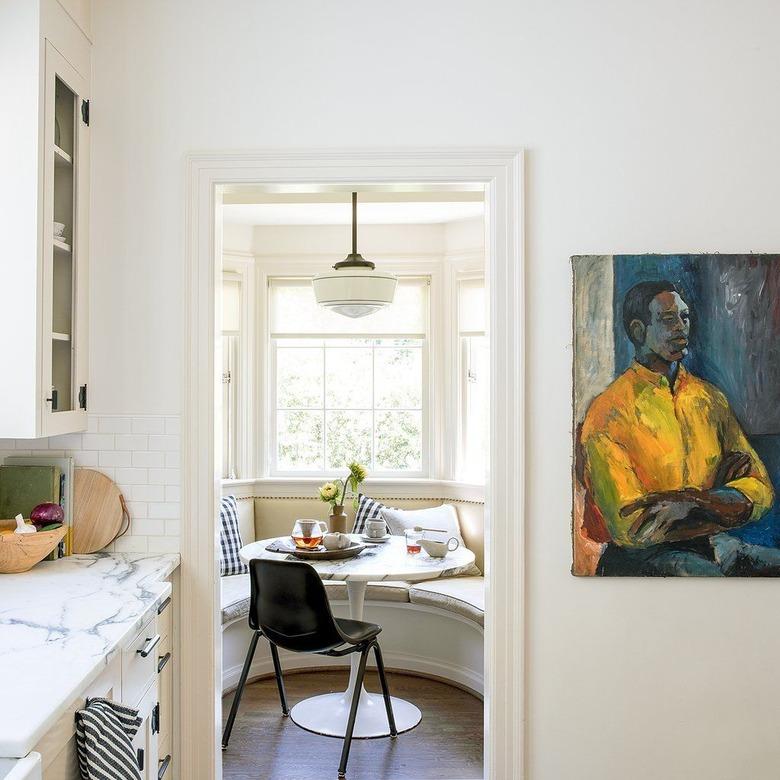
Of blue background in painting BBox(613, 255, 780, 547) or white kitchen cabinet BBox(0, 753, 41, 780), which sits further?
blue background in painting BBox(613, 255, 780, 547)

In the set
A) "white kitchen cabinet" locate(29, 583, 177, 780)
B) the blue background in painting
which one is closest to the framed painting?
the blue background in painting

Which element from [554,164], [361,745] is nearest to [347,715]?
[361,745]

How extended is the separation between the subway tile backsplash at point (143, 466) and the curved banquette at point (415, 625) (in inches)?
56.2

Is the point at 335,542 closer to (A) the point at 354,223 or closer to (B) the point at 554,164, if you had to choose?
(A) the point at 354,223

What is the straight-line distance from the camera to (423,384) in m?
4.89

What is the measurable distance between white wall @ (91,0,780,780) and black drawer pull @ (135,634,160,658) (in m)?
0.68

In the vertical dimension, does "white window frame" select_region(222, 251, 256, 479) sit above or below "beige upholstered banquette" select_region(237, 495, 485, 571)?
above

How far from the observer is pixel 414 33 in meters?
2.41

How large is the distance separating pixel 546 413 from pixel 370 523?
1.49 metres

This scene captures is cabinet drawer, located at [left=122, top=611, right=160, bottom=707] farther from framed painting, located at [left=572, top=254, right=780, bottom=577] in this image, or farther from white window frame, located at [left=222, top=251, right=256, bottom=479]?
white window frame, located at [left=222, top=251, right=256, bottom=479]

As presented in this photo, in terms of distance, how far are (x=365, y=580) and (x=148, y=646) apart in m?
1.22

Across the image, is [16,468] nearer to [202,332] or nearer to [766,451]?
[202,332]

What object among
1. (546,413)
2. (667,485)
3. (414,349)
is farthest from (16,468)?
(414,349)

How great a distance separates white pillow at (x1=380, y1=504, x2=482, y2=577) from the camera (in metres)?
4.34
